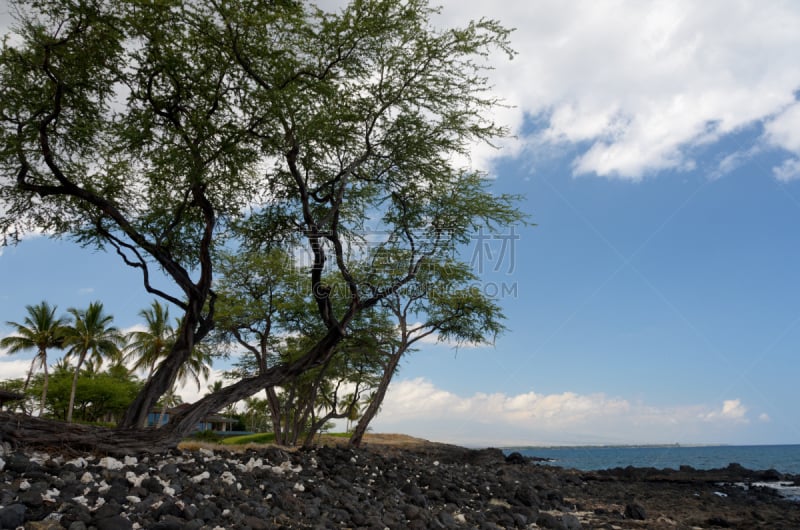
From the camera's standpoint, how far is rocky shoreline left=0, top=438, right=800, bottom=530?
238 inches

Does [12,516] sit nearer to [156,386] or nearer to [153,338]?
[156,386]

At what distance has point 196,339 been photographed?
13.0 metres

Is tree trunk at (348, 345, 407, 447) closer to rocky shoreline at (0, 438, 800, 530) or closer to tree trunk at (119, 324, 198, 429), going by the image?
rocky shoreline at (0, 438, 800, 530)

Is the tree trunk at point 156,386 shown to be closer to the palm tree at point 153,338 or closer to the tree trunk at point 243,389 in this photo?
the tree trunk at point 243,389

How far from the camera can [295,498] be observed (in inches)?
306

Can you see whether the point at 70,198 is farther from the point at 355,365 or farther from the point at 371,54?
the point at 355,365

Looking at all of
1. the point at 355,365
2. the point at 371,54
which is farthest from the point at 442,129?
the point at 355,365

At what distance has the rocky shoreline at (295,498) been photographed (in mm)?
6055

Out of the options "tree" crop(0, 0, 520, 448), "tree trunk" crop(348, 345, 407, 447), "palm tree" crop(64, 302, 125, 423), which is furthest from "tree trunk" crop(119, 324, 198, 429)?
"palm tree" crop(64, 302, 125, 423)

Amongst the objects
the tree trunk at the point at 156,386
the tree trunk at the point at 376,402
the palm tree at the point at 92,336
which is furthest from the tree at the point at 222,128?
the palm tree at the point at 92,336

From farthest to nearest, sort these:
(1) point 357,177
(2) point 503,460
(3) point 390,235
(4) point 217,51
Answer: (2) point 503,460 < (3) point 390,235 < (1) point 357,177 < (4) point 217,51

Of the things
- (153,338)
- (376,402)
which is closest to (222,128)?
(376,402)

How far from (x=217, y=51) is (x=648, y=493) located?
57.6 feet

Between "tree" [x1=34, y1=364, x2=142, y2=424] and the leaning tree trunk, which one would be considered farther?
"tree" [x1=34, y1=364, x2=142, y2=424]
